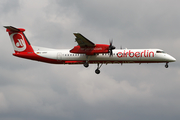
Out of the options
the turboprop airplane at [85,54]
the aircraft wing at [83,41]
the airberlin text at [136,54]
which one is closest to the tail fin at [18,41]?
the turboprop airplane at [85,54]

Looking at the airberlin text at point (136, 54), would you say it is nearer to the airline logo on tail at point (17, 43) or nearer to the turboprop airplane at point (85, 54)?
the turboprop airplane at point (85, 54)

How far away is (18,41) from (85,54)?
971cm

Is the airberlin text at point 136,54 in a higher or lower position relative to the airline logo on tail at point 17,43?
lower

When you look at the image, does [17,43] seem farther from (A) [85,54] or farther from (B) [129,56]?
(B) [129,56]

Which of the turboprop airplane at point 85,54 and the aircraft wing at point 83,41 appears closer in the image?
the aircraft wing at point 83,41

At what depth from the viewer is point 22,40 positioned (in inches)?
1583

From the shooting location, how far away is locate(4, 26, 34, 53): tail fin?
39.9m

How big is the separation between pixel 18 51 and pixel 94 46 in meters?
10.9

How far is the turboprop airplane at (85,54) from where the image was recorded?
119 ft

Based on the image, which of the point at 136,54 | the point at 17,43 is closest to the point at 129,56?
the point at 136,54

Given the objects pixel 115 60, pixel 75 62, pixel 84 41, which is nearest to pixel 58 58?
pixel 75 62

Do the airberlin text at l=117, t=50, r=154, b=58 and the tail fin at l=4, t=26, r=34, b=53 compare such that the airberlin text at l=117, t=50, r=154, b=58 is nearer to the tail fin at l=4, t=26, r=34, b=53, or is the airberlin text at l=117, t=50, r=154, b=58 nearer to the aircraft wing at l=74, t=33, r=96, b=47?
the aircraft wing at l=74, t=33, r=96, b=47

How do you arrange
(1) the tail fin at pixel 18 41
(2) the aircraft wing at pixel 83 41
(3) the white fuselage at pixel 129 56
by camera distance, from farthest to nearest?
(1) the tail fin at pixel 18 41 < (3) the white fuselage at pixel 129 56 < (2) the aircraft wing at pixel 83 41

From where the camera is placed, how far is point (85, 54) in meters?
37.8
